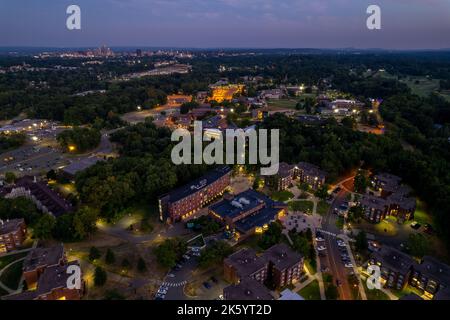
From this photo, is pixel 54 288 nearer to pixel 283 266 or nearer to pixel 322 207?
pixel 283 266

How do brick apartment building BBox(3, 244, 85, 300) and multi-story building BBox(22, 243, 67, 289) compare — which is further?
multi-story building BBox(22, 243, 67, 289)

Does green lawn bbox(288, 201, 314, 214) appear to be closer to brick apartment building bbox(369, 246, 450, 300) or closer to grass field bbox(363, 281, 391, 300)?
brick apartment building bbox(369, 246, 450, 300)

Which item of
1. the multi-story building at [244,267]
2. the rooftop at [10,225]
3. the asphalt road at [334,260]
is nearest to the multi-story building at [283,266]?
the multi-story building at [244,267]

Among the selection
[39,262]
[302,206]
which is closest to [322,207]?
[302,206]

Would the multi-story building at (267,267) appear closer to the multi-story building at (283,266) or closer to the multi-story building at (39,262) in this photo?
the multi-story building at (283,266)

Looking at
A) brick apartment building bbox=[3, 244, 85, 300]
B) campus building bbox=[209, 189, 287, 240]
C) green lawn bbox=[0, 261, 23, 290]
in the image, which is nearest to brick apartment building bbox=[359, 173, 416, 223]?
campus building bbox=[209, 189, 287, 240]

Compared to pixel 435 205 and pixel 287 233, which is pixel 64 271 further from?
pixel 435 205
